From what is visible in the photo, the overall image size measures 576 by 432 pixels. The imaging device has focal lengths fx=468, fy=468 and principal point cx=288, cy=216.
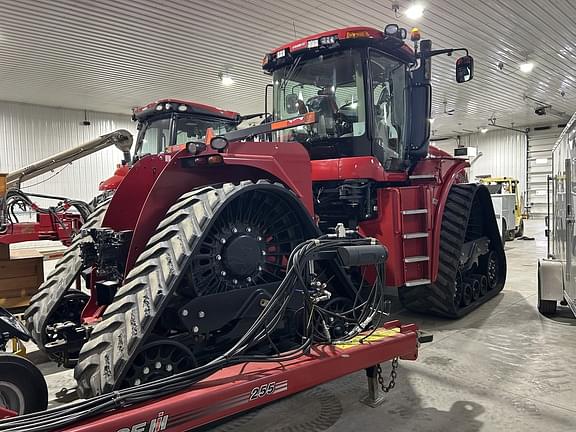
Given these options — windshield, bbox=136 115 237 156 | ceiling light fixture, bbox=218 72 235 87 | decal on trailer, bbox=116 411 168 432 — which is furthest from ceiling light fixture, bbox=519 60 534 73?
decal on trailer, bbox=116 411 168 432

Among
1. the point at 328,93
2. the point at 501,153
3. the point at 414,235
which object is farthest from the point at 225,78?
the point at 501,153

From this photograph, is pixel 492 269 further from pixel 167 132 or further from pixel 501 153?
pixel 501 153

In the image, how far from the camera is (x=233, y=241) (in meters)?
2.60

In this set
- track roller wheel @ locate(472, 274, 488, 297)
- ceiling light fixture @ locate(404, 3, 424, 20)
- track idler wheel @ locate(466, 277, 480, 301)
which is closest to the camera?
track idler wheel @ locate(466, 277, 480, 301)

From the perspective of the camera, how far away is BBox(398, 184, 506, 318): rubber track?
181 inches

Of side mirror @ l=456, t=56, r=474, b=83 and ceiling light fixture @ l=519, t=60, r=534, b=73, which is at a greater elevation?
ceiling light fixture @ l=519, t=60, r=534, b=73

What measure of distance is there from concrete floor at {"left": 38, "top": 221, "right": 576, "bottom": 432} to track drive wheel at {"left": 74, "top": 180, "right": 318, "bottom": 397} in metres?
0.88

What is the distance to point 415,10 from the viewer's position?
784cm

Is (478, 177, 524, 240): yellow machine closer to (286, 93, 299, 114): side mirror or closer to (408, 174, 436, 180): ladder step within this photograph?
(408, 174, 436, 180): ladder step

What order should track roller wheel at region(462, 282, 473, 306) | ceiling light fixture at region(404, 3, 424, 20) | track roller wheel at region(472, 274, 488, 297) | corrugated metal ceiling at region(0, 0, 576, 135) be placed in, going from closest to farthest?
track roller wheel at region(462, 282, 473, 306) → track roller wheel at region(472, 274, 488, 297) → ceiling light fixture at region(404, 3, 424, 20) → corrugated metal ceiling at region(0, 0, 576, 135)

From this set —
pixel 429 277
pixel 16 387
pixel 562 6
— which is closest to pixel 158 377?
pixel 16 387

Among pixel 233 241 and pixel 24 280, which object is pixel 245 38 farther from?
pixel 233 241

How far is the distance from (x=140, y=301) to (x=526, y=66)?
1271 centimetres

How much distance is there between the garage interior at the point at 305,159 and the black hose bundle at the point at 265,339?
3cm
